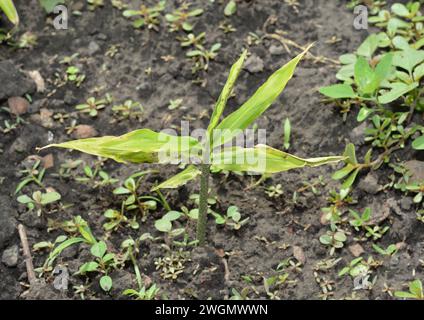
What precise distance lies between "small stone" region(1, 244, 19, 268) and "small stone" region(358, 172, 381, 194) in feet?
4.10

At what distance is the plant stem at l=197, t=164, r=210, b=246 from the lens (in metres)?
2.06

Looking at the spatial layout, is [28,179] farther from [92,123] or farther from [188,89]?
[188,89]

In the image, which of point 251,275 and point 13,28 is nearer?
point 251,275

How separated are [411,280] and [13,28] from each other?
2052 mm

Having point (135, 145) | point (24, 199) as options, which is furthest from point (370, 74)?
point (24, 199)

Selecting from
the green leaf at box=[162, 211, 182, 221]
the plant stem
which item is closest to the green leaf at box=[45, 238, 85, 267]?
the green leaf at box=[162, 211, 182, 221]

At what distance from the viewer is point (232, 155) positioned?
6.51ft

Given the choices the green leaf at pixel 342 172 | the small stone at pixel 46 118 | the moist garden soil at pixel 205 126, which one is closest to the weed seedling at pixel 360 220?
the moist garden soil at pixel 205 126

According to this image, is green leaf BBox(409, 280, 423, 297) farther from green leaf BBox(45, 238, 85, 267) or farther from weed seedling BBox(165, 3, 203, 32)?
weed seedling BBox(165, 3, 203, 32)

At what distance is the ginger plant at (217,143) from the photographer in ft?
6.38

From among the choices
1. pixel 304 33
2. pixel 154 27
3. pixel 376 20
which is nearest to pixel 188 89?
pixel 154 27

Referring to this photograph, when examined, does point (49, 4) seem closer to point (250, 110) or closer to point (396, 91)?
point (250, 110)

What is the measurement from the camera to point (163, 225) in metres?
2.29
